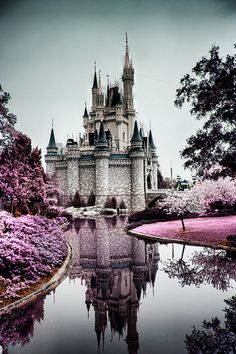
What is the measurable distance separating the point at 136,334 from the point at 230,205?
24.2 m

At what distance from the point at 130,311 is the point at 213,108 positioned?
353 inches

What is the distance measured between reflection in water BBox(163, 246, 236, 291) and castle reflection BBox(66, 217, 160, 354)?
820 mm

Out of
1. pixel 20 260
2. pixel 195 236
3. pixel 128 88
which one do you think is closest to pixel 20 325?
pixel 20 260

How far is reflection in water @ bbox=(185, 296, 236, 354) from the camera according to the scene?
17.9 ft

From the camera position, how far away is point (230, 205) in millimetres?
28500

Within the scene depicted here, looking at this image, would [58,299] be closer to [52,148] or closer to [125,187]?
[125,187]

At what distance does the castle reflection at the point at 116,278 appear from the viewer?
6.87m

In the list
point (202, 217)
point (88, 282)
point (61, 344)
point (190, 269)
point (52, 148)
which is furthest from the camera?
point (52, 148)

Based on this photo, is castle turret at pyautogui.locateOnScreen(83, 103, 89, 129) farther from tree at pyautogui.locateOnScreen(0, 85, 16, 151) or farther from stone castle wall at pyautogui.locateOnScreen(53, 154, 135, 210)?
tree at pyautogui.locateOnScreen(0, 85, 16, 151)

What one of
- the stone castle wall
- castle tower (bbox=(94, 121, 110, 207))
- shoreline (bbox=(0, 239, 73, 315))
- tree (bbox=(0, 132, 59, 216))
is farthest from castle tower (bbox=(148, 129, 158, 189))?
shoreline (bbox=(0, 239, 73, 315))

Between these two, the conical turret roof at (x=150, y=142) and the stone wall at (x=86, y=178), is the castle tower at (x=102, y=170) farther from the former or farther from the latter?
the conical turret roof at (x=150, y=142)

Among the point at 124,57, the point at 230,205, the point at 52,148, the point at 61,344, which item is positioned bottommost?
the point at 61,344

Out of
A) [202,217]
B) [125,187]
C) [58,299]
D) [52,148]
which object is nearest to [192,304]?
[58,299]

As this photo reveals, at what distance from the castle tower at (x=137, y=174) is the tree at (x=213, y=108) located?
43.9 metres
